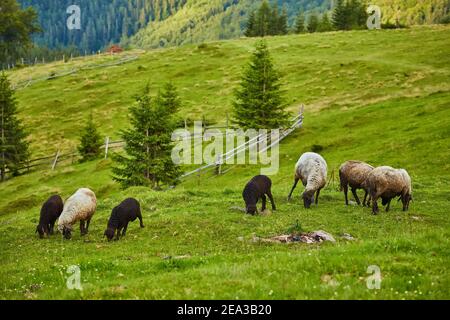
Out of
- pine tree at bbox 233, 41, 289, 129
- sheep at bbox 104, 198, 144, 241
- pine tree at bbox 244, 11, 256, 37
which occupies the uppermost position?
pine tree at bbox 244, 11, 256, 37

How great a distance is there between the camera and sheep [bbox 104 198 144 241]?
1791 cm

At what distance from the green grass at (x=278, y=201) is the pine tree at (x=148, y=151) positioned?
11.5 feet

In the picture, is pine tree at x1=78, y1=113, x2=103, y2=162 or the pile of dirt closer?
the pile of dirt

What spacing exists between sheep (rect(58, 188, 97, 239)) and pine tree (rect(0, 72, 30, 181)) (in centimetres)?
3916

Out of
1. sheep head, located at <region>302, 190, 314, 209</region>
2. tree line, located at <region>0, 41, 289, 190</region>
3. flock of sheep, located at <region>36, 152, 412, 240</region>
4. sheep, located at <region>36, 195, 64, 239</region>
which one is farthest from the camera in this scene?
tree line, located at <region>0, 41, 289, 190</region>

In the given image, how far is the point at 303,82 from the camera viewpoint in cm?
7506

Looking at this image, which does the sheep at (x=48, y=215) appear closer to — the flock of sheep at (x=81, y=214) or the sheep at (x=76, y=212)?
the flock of sheep at (x=81, y=214)

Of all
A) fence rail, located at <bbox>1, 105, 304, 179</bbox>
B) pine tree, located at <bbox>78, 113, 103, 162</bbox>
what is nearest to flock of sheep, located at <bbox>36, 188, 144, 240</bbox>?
fence rail, located at <bbox>1, 105, 304, 179</bbox>

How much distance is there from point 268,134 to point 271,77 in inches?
245

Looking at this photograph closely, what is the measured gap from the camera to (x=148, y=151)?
3469cm

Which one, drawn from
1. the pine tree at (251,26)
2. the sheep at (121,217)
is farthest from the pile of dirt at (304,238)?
the pine tree at (251,26)

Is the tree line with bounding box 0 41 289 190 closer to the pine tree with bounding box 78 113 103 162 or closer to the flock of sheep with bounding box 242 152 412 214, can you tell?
the pine tree with bounding box 78 113 103 162
